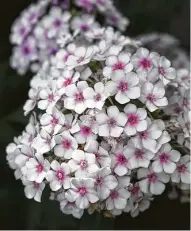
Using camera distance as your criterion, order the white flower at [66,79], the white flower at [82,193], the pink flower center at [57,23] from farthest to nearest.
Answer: the pink flower center at [57,23], the white flower at [66,79], the white flower at [82,193]

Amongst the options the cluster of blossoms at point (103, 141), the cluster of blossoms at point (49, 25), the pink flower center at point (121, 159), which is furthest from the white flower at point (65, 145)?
the cluster of blossoms at point (49, 25)

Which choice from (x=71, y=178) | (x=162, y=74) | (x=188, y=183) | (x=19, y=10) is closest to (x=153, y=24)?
(x=19, y=10)

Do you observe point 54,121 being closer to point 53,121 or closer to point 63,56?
point 53,121

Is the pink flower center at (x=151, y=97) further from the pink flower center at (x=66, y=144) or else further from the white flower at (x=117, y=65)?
the pink flower center at (x=66, y=144)

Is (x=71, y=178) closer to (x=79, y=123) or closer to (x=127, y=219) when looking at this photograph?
(x=79, y=123)

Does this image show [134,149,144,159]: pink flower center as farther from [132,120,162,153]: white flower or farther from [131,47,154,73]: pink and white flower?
[131,47,154,73]: pink and white flower

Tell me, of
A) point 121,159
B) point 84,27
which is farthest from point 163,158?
point 84,27
